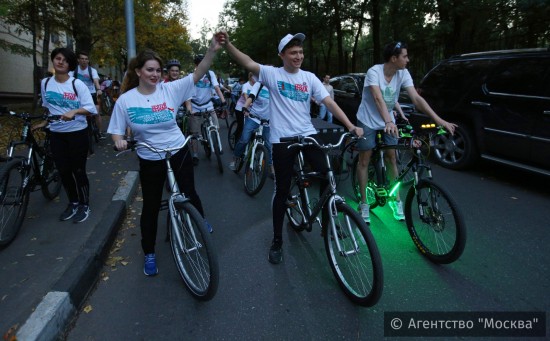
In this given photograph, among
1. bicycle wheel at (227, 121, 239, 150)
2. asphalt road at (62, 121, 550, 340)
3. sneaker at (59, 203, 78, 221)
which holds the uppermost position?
bicycle wheel at (227, 121, 239, 150)

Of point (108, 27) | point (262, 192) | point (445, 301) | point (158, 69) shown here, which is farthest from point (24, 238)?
point (108, 27)

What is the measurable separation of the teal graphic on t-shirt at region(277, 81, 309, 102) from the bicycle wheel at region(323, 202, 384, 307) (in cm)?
110

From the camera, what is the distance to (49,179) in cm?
508

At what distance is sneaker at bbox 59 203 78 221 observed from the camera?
4559 millimetres

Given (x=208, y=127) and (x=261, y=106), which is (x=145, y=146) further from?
(x=208, y=127)

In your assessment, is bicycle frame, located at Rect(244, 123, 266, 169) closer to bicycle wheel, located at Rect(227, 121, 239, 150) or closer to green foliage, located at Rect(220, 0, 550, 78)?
bicycle wheel, located at Rect(227, 121, 239, 150)

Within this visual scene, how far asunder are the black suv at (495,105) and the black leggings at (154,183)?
3.32 meters

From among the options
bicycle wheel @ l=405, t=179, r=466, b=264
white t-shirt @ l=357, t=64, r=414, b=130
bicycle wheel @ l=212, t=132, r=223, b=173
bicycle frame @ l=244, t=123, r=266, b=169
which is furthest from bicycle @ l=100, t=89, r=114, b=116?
bicycle wheel @ l=405, t=179, r=466, b=264

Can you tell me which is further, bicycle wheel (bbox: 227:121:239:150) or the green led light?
bicycle wheel (bbox: 227:121:239:150)

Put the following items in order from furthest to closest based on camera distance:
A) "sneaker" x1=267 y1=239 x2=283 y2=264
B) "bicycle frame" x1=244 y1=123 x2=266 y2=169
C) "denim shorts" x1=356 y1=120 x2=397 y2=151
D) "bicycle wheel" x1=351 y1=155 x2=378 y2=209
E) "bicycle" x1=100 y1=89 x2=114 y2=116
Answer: "bicycle" x1=100 y1=89 x2=114 y2=116
"bicycle frame" x1=244 y1=123 x2=266 y2=169
"bicycle wheel" x1=351 y1=155 x2=378 y2=209
"denim shorts" x1=356 y1=120 x2=397 y2=151
"sneaker" x1=267 y1=239 x2=283 y2=264

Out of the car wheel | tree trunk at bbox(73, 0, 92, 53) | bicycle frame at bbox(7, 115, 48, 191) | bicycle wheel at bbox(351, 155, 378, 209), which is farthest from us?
tree trunk at bbox(73, 0, 92, 53)

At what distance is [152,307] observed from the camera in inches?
119

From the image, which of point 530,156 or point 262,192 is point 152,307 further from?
point 530,156

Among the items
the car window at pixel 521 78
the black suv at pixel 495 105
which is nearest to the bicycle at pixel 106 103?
the black suv at pixel 495 105
